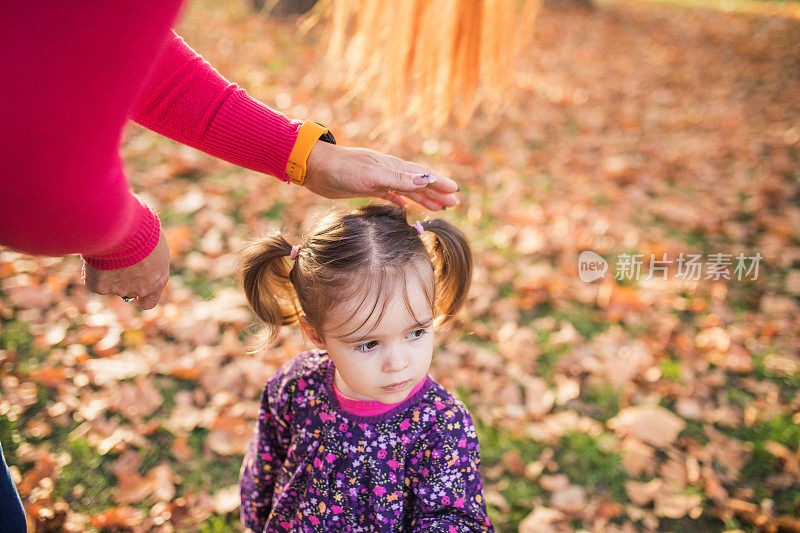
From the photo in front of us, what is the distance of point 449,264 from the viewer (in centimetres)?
149

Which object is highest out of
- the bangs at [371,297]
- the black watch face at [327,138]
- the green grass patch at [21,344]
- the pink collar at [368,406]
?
the black watch face at [327,138]

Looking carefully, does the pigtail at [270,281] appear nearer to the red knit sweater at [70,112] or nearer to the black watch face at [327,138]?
the black watch face at [327,138]

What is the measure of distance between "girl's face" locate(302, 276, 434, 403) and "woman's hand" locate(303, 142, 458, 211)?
23 cm

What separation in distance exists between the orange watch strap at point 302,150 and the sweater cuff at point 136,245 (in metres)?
0.37

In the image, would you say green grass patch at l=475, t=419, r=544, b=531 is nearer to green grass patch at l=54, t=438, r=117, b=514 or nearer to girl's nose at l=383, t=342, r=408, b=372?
girl's nose at l=383, t=342, r=408, b=372

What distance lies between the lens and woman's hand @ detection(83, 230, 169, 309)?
3.72ft

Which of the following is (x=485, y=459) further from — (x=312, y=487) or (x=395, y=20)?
(x=395, y=20)

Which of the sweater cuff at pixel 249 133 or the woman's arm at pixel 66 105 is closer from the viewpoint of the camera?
the woman's arm at pixel 66 105

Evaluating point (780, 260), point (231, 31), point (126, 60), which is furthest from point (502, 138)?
point (126, 60)

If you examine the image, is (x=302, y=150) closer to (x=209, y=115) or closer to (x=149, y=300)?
(x=209, y=115)

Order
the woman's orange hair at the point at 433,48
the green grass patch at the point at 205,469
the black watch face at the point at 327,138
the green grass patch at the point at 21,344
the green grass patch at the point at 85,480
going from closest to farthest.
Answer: the black watch face at the point at 327,138, the woman's orange hair at the point at 433,48, the green grass patch at the point at 85,480, the green grass patch at the point at 205,469, the green grass patch at the point at 21,344

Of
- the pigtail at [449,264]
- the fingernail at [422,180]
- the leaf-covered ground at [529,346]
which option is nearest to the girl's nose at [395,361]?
the pigtail at [449,264]

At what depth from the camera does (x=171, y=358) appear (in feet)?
8.41

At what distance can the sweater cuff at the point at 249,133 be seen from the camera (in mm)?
1377
